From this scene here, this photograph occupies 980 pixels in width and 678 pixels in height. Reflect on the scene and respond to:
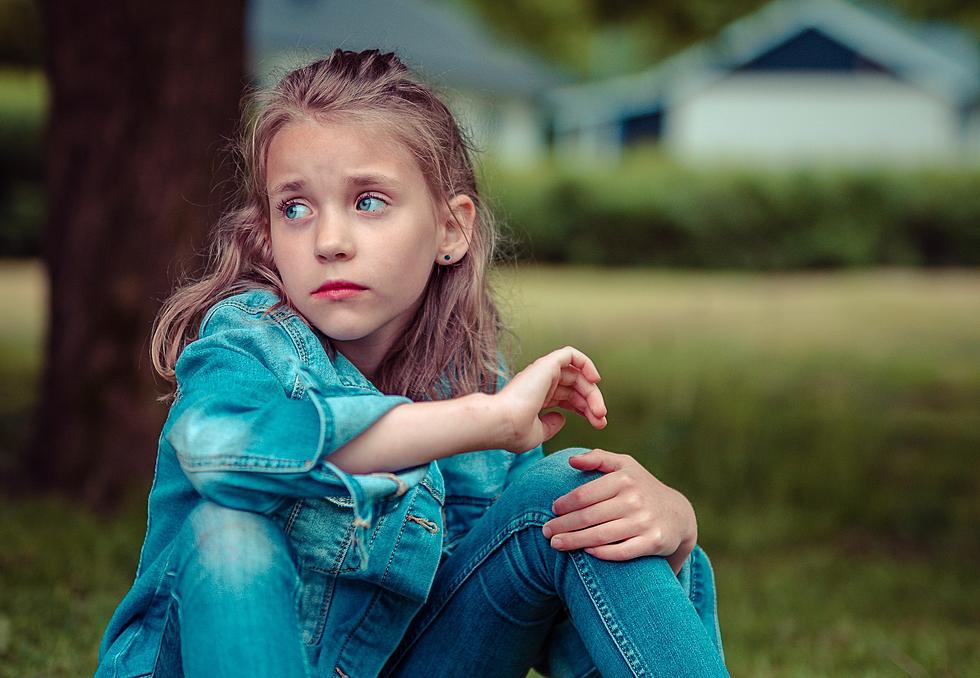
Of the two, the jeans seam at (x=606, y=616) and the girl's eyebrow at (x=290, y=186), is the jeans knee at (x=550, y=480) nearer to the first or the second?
the jeans seam at (x=606, y=616)

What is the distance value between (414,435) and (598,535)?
340 millimetres

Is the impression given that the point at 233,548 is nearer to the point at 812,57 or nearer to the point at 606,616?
the point at 606,616

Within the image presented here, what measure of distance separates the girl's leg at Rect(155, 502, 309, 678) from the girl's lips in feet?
1.22

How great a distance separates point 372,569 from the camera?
5.80 feet

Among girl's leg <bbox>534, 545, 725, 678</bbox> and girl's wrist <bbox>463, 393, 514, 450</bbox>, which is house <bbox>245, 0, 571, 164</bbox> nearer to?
girl's leg <bbox>534, 545, 725, 678</bbox>

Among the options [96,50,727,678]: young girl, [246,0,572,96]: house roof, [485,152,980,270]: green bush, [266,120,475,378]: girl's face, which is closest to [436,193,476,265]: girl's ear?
A: [96,50,727,678]: young girl

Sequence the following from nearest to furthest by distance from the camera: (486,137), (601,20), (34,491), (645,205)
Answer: (486,137) < (34,491) < (601,20) < (645,205)

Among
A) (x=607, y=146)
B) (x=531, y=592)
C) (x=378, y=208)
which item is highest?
(x=378, y=208)

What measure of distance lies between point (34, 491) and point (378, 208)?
2.75 m

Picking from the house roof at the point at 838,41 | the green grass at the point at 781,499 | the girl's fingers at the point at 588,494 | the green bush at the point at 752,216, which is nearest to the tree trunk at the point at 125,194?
the green grass at the point at 781,499

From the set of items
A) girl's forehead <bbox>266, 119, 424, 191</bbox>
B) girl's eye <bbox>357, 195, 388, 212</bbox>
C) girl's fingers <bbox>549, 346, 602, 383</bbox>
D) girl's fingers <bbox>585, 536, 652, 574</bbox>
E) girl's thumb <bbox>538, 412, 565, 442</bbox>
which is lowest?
girl's fingers <bbox>585, 536, 652, 574</bbox>

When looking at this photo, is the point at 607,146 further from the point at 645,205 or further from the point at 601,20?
the point at 601,20

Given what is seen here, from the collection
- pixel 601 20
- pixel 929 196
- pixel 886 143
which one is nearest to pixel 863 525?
pixel 601 20

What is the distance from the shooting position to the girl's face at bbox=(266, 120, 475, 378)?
1765mm
